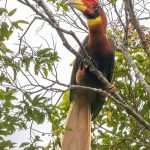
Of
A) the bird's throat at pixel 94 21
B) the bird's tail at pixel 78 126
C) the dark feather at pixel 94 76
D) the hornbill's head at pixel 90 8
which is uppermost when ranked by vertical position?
the hornbill's head at pixel 90 8

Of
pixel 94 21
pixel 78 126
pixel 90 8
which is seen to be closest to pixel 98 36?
pixel 94 21

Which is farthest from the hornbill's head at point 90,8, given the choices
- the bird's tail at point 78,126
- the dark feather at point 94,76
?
the bird's tail at point 78,126

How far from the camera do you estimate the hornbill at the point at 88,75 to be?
3564 mm

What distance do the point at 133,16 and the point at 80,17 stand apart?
38.3 inches

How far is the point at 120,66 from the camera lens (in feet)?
14.0

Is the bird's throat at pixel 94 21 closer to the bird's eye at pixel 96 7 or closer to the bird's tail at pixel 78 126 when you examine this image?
the bird's eye at pixel 96 7

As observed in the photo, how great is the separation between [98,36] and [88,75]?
388mm

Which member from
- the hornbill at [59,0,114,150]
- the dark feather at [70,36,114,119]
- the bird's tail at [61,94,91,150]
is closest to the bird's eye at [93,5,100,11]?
the hornbill at [59,0,114,150]

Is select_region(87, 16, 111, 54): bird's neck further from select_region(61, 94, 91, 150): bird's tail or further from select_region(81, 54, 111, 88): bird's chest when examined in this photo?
select_region(61, 94, 91, 150): bird's tail

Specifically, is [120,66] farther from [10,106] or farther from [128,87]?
[10,106]

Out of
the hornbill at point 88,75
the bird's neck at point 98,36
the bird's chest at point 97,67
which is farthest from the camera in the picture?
the bird's chest at point 97,67

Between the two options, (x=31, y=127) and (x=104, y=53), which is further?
(x=104, y=53)

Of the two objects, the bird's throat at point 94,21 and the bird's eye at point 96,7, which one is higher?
the bird's eye at point 96,7

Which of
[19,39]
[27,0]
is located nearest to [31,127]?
[19,39]
